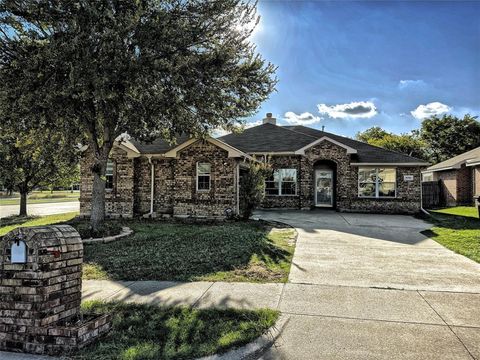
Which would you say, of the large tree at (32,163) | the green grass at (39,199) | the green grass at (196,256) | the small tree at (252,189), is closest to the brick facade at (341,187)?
the small tree at (252,189)

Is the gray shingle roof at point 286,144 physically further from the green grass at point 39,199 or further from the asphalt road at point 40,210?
the green grass at point 39,199

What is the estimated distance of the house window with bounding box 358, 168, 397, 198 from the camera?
19.5 m

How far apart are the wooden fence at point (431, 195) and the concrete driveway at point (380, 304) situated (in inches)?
687

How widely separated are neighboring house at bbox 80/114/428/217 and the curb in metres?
11.8

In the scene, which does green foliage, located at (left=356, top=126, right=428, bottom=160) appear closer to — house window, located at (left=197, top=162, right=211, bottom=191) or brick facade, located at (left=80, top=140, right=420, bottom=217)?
brick facade, located at (left=80, top=140, right=420, bottom=217)

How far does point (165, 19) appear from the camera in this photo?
10.2m

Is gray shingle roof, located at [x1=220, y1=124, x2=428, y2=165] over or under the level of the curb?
over

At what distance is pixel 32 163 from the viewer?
18891mm

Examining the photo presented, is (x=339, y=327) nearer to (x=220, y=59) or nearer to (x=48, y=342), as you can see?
(x=48, y=342)

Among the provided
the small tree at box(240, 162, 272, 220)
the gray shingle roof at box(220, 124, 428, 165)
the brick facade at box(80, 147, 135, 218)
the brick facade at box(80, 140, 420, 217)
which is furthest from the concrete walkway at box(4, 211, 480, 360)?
the gray shingle roof at box(220, 124, 428, 165)

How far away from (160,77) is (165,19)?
5.82 feet

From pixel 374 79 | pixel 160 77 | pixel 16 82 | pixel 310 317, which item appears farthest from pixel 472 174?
pixel 16 82

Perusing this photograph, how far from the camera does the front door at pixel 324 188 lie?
833 inches

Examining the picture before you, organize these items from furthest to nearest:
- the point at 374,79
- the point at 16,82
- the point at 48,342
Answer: the point at 374,79
the point at 16,82
the point at 48,342
